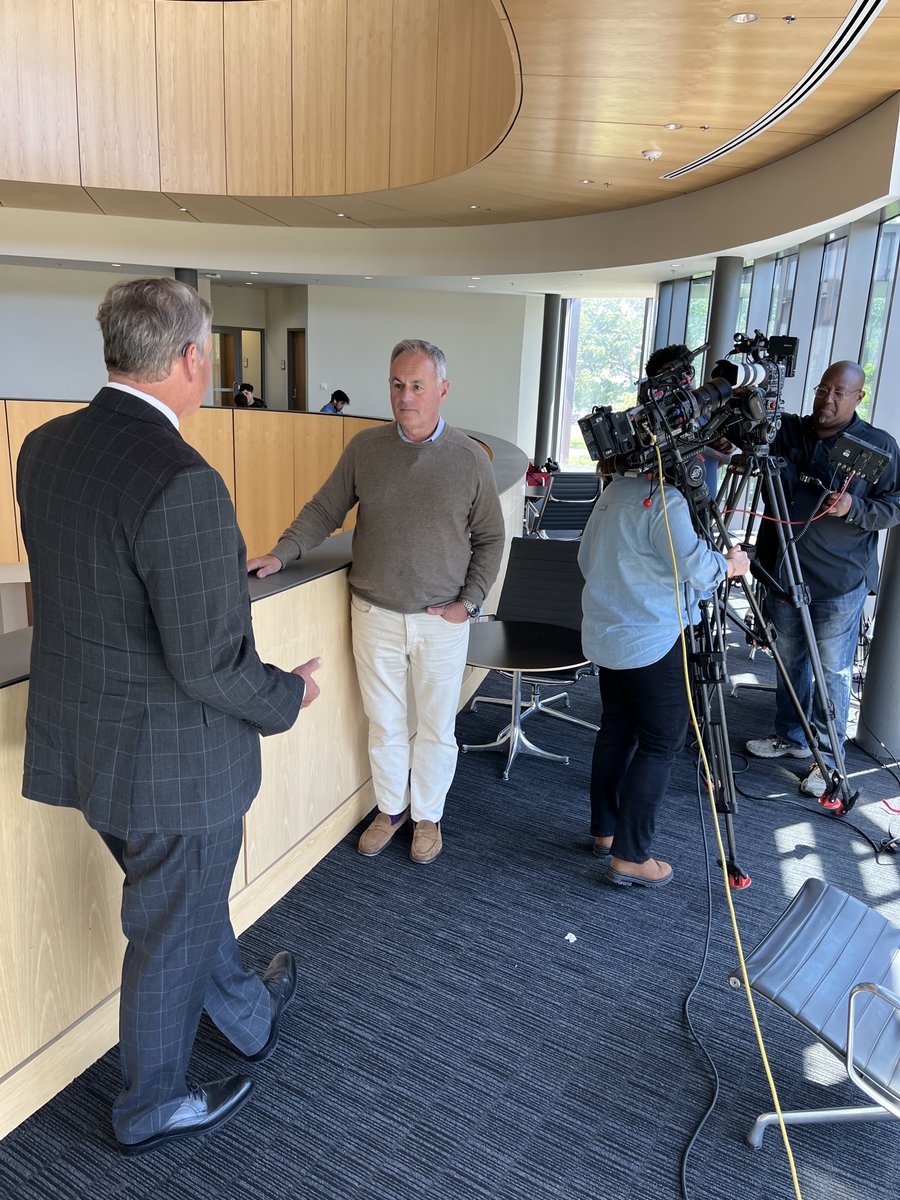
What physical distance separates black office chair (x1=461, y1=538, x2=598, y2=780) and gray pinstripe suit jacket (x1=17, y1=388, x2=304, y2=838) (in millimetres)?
1895

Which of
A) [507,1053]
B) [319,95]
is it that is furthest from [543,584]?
[319,95]

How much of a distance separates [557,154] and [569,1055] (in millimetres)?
7013

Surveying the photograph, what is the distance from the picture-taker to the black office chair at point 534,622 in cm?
348

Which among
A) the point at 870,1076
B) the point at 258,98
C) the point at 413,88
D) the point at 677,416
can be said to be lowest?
the point at 870,1076

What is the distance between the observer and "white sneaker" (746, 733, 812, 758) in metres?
3.80

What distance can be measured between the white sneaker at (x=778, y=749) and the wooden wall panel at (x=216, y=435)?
723cm

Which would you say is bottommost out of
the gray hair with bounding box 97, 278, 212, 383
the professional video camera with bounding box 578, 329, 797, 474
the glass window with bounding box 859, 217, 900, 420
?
the professional video camera with bounding box 578, 329, 797, 474

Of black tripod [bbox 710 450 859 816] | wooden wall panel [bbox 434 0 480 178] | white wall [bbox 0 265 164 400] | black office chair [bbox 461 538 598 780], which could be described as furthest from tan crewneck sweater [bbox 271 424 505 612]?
white wall [bbox 0 265 164 400]

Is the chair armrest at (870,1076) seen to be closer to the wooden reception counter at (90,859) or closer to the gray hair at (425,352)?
the wooden reception counter at (90,859)

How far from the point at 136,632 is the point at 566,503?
591 cm

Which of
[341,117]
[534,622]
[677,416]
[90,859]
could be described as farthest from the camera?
[341,117]

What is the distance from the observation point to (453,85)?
708cm

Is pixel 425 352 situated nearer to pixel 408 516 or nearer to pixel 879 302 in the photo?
pixel 408 516

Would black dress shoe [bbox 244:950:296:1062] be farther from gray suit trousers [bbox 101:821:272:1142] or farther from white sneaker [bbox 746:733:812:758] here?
white sneaker [bbox 746:733:812:758]
